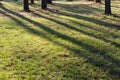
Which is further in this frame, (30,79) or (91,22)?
(91,22)

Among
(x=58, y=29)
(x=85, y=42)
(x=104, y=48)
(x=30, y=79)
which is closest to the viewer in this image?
(x=30, y=79)

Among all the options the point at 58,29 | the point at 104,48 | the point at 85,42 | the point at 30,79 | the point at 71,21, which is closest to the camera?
the point at 30,79

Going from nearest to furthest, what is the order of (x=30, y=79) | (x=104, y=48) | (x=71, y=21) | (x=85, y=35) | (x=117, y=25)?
(x=30, y=79) → (x=104, y=48) → (x=85, y=35) → (x=117, y=25) → (x=71, y=21)

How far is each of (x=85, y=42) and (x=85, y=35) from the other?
1206 mm

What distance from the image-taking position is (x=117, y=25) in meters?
14.4

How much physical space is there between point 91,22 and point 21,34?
4.48 metres

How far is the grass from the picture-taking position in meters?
7.89

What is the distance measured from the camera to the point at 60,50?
999 centimetres

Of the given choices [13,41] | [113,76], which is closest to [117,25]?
[13,41]

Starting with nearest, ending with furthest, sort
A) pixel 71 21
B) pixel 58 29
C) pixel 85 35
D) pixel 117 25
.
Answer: pixel 85 35
pixel 58 29
pixel 117 25
pixel 71 21

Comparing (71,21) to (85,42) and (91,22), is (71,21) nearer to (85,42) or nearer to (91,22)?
(91,22)

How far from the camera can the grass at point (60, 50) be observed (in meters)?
7.89

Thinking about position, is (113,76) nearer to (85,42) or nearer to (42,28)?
(85,42)

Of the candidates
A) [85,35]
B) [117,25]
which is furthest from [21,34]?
[117,25]
